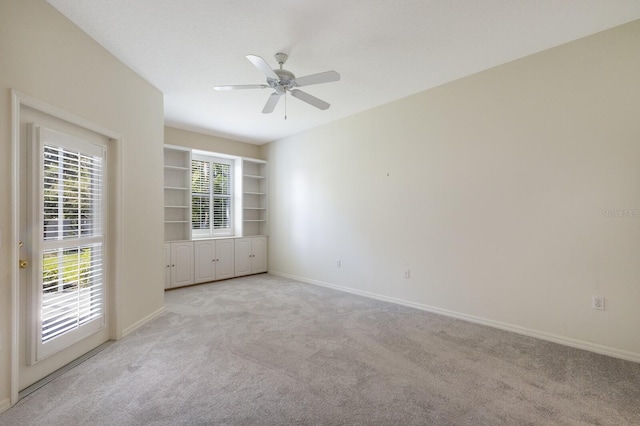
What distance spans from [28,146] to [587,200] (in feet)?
14.9

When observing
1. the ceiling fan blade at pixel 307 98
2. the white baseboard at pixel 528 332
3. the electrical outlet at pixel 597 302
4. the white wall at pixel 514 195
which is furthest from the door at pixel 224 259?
the electrical outlet at pixel 597 302

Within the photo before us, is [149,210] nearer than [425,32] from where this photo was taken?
No

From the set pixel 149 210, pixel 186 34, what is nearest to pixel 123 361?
pixel 149 210

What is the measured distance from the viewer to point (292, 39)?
8.54 ft

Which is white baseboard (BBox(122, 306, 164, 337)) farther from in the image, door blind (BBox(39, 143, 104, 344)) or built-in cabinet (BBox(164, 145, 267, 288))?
built-in cabinet (BBox(164, 145, 267, 288))

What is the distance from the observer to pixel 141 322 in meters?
3.21

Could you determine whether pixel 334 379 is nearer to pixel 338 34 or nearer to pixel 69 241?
pixel 69 241

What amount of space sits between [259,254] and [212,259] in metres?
1.01

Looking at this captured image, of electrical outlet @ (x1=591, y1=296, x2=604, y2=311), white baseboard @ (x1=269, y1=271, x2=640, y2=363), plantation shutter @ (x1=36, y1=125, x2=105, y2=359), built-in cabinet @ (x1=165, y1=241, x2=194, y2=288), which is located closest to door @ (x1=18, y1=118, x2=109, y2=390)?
plantation shutter @ (x1=36, y1=125, x2=105, y2=359)

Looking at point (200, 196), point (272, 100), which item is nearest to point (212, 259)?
point (200, 196)

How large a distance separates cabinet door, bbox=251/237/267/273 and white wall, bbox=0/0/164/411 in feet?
7.86

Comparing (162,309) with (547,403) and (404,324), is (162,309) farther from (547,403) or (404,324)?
(547,403)

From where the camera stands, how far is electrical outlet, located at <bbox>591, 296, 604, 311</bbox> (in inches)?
101

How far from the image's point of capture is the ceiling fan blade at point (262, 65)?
2226 mm
